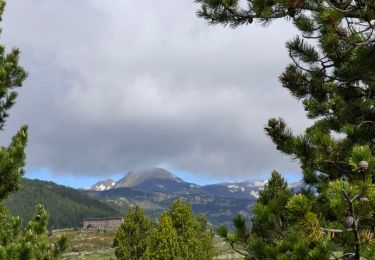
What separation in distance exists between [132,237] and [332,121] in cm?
3790

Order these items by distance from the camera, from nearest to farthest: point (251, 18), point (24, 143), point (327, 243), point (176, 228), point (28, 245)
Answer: point (327, 243) < point (251, 18) < point (28, 245) < point (24, 143) < point (176, 228)

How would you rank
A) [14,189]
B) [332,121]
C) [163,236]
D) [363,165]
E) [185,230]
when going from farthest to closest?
[185,230] → [163,236] → [14,189] → [332,121] → [363,165]

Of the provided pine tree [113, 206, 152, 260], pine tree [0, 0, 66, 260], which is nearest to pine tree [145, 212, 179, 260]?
pine tree [113, 206, 152, 260]

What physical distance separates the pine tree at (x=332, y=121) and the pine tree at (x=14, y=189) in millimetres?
7484

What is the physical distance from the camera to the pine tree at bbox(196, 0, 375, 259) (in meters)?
5.50

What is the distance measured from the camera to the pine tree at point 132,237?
151 feet

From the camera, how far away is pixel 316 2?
9695mm

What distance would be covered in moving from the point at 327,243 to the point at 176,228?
3732 cm

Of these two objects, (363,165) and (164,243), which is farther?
(164,243)

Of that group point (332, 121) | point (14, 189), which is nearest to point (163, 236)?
point (14, 189)

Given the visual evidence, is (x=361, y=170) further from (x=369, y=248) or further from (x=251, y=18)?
(x=251, y=18)

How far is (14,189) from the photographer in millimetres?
14930

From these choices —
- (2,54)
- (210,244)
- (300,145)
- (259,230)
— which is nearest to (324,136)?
(300,145)

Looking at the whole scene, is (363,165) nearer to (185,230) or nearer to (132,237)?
(185,230)
